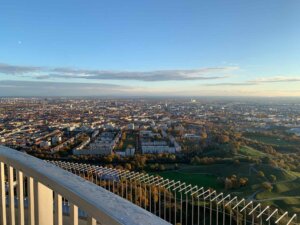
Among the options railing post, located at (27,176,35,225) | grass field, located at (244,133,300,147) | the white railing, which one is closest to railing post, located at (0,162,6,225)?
the white railing

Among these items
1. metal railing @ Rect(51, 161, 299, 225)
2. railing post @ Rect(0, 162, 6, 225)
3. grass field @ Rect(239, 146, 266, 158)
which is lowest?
grass field @ Rect(239, 146, 266, 158)

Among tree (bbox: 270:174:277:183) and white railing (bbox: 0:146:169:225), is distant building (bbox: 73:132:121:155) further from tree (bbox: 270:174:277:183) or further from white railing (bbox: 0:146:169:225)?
white railing (bbox: 0:146:169:225)

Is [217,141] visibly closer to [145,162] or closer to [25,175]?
[145,162]

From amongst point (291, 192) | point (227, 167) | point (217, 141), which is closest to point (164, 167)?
point (227, 167)

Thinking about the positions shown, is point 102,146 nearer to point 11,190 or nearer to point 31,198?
point 11,190

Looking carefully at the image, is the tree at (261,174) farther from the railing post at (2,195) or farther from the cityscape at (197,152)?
the railing post at (2,195)

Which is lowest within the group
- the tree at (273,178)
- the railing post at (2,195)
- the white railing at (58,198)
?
the tree at (273,178)

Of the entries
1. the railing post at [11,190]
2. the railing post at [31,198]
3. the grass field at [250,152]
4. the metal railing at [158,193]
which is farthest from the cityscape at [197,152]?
the railing post at [31,198]

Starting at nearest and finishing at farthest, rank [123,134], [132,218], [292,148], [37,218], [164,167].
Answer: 1. [132,218]
2. [37,218]
3. [164,167]
4. [292,148]
5. [123,134]
